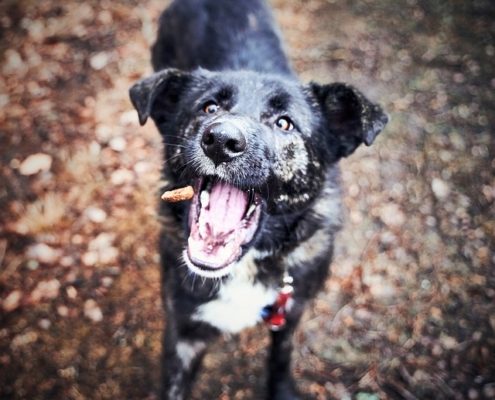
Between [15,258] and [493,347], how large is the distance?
12.3 feet

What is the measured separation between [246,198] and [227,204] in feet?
0.35

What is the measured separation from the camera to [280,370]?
3.04 metres

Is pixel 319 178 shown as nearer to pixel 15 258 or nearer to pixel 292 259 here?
pixel 292 259

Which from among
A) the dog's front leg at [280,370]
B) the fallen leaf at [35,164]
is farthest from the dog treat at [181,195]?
the fallen leaf at [35,164]

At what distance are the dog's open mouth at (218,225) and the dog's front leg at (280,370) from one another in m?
1.00

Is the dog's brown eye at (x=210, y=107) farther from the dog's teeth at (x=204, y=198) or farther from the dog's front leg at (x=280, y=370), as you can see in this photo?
the dog's front leg at (x=280, y=370)

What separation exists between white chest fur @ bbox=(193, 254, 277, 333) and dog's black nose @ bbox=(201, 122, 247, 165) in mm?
762

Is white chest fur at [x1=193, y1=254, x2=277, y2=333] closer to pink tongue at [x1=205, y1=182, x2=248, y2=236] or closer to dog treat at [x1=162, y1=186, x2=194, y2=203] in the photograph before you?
pink tongue at [x1=205, y1=182, x2=248, y2=236]

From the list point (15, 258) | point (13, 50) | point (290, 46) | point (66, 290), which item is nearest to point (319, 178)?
point (66, 290)

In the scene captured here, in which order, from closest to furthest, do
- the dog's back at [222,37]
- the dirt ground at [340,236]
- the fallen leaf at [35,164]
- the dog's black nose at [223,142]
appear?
1. the dog's black nose at [223,142]
2. the dirt ground at [340,236]
3. the dog's back at [222,37]
4. the fallen leaf at [35,164]

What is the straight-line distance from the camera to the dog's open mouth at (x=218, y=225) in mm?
2160

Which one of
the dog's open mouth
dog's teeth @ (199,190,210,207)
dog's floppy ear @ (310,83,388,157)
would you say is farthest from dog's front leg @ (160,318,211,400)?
dog's floppy ear @ (310,83,388,157)

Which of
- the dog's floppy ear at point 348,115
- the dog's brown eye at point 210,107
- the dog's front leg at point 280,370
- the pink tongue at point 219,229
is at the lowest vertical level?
the dog's front leg at point 280,370

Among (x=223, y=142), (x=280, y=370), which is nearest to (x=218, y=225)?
(x=223, y=142)
